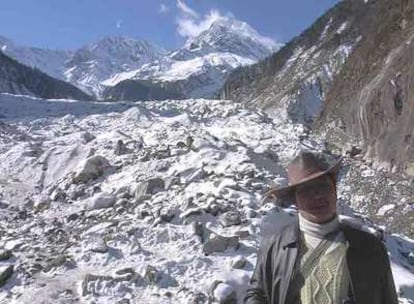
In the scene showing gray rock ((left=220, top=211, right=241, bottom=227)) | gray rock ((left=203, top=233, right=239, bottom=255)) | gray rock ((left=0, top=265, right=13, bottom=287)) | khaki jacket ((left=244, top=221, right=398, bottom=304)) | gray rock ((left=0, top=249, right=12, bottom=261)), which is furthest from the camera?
gray rock ((left=220, top=211, right=241, bottom=227))

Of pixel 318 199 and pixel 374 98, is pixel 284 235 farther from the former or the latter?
pixel 374 98

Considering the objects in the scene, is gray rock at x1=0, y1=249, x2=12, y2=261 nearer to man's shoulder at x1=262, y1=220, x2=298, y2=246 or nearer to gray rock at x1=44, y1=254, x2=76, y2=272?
gray rock at x1=44, y1=254, x2=76, y2=272

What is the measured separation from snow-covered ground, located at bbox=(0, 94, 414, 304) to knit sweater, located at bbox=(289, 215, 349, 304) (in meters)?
5.86

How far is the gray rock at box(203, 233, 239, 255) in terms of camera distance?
10.6 m

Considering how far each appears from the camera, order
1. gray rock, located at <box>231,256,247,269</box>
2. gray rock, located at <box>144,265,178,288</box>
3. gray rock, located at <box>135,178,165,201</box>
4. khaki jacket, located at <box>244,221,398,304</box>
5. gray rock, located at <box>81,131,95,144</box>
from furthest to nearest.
A: gray rock, located at <box>81,131,95,144</box>
gray rock, located at <box>135,178,165,201</box>
gray rock, located at <box>231,256,247,269</box>
gray rock, located at <box>144,265,178,288</box>
khaki jacket, located at <box>244,221,398,304</box>

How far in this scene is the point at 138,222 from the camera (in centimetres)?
1230

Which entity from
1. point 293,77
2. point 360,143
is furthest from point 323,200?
point 293,77

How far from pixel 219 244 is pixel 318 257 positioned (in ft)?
24.2

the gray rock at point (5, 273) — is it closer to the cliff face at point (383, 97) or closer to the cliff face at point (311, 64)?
the cliff face at point (383, 97)

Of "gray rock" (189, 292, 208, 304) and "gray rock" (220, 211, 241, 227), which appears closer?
"gray rock" (189, 292, 208, 304)

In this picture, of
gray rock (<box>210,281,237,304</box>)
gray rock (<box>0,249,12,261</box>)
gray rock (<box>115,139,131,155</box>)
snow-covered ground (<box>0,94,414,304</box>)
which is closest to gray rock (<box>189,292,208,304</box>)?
snow-covered ground (<box>0,94,414,304</box>)

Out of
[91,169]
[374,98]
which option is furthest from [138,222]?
[374,98]

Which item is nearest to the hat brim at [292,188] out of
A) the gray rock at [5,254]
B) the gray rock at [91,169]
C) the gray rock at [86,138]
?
the gray rock at [5,254]

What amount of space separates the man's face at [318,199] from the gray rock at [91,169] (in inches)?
567
